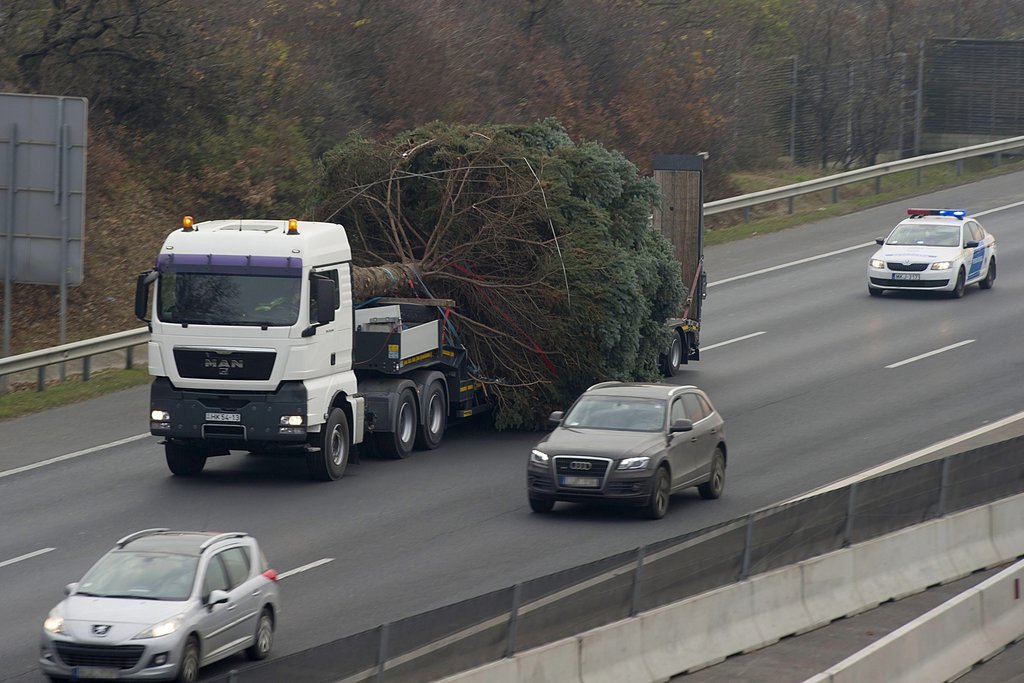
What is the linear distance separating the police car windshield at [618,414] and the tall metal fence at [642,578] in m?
3.41

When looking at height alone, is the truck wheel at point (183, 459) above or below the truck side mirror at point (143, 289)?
below

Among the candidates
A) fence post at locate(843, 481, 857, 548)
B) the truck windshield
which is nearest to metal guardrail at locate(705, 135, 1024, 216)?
the truck windshield

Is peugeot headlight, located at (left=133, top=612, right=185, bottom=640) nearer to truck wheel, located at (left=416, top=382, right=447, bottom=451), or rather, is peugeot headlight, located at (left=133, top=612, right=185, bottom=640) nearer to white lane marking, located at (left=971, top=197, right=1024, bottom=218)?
truck wheel, located at (left=416, top=382, right=447, bottom=451)

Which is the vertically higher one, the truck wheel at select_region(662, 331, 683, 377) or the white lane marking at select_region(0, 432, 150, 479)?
the truck wheel at select_region(662, 331, 683, 377)

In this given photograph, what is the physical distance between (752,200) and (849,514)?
2707 centimetres

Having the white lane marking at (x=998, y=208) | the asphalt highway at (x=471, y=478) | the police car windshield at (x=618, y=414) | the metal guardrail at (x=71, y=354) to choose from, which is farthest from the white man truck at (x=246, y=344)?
the white lane marking at (x=998, y=208)

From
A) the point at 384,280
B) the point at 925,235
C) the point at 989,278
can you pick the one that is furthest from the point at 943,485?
the point at 989,278

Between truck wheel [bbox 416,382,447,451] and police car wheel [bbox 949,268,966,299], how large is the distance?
1560 cm

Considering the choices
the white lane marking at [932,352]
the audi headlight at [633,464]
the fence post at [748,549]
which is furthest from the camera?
the white lane marking at [932,352]

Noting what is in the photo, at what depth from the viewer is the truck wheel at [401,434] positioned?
72.8 feet

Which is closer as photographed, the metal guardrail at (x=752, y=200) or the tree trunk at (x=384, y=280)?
the tree trunk at (x=384, y=280)

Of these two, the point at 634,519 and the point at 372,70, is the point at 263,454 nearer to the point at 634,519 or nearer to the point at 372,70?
the point at 634,519

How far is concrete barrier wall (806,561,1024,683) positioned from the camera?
12.4 meters

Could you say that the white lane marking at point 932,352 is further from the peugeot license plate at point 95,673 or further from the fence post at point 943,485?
the peugeot license plate at point 95,673
